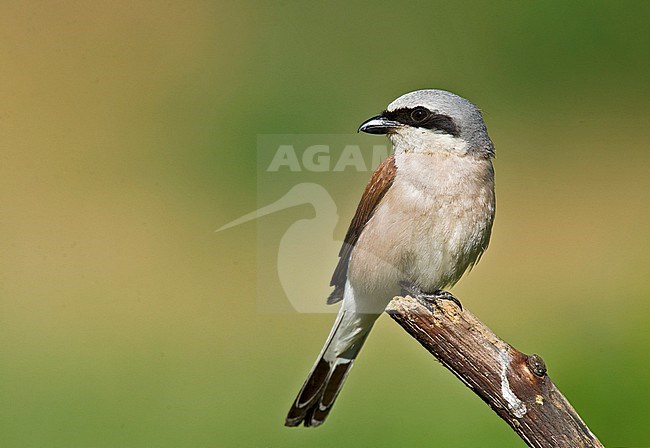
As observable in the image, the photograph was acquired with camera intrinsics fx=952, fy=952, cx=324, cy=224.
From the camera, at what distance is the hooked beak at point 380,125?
2.27 meters

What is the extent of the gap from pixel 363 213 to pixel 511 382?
2.48 feet

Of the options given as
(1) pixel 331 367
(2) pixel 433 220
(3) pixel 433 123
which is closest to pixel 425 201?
(2) pixel 433 220

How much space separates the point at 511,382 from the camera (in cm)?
185

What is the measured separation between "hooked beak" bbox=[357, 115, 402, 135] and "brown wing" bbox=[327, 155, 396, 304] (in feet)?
0.39

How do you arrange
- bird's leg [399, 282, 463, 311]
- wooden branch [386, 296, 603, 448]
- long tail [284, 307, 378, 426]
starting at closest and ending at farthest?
wooden branch [386, 296, 603, 448] < bird's leg [399, 282, 463, 311] < long tail [284, 307, 378, 426]

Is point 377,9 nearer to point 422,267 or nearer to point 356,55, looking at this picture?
point 356,55

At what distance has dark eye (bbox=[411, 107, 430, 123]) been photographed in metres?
2.27

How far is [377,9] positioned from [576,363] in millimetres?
1973

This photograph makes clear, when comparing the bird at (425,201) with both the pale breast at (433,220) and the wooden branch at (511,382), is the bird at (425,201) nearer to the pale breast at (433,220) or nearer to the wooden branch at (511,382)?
the pale breast at (433,220)

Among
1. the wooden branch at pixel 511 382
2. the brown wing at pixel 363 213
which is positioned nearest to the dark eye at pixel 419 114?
the brown wing at pixel 363 213

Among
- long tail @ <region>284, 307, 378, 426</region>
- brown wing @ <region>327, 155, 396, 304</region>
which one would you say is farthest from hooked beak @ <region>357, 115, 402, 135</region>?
long tail @ <region>284, 307, 378, 426</region>

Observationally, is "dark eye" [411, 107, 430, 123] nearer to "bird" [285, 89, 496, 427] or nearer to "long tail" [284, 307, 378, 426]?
"bird" [285, 89, 496, 427]

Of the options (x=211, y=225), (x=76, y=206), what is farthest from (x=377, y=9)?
(x=76, y=206)

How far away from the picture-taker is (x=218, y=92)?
456 centimetres
